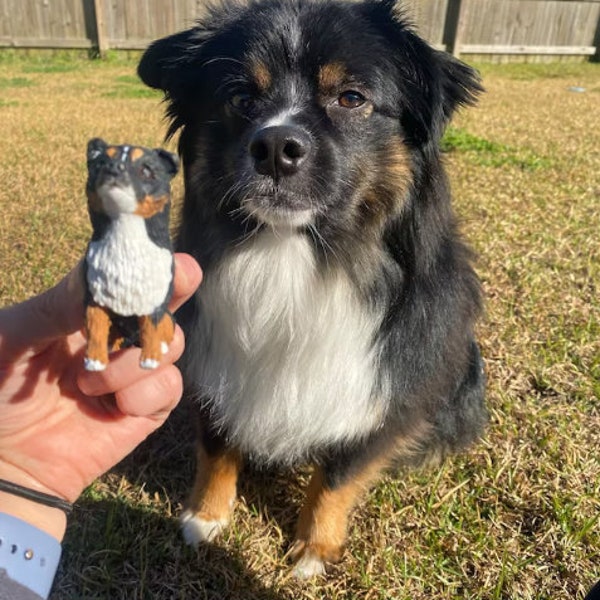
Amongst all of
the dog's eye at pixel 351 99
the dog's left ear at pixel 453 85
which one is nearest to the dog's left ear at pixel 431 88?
the dog's left ear at pixel 453 85

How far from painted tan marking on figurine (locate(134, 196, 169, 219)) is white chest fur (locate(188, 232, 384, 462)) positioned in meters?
0.94

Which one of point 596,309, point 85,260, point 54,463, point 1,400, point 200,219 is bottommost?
point 596,309

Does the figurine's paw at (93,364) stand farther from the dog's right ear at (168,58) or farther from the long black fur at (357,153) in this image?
the dog's right ear at (168,58)

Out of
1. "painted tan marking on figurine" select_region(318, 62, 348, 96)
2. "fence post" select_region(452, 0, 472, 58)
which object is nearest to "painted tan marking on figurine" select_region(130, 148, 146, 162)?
"painted tan marking on figurine" select_region(318, 62, 348, 96)

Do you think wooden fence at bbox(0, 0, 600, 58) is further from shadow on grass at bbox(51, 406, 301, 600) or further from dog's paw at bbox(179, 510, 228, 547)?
dog's paw at bbox(179, 510, 228, 547)

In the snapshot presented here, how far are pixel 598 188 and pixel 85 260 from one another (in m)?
5.77

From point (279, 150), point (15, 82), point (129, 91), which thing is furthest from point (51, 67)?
point (279, 150)

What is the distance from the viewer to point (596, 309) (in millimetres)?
3699

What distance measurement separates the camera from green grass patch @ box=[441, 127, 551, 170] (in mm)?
6508

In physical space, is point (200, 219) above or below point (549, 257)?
above

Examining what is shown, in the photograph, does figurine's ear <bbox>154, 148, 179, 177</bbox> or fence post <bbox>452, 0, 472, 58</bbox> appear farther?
fence post <bbox>452, 0, 472, 58</bbox>

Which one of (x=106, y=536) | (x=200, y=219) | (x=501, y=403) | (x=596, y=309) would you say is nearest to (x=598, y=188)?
(x=596, y=309)

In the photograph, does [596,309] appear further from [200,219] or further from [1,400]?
[1,400]

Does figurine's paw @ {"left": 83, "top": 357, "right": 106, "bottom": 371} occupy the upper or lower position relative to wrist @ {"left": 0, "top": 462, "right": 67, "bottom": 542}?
upper
